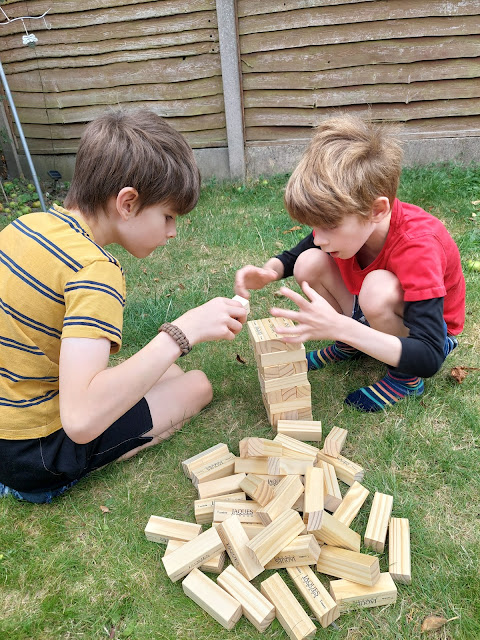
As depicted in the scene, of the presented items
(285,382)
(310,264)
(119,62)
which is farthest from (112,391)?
(119,62)

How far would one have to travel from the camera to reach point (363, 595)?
1.53 m

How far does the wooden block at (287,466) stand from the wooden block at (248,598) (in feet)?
1.31

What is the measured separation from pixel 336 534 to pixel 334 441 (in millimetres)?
466

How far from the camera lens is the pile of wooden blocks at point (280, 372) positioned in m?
2.10

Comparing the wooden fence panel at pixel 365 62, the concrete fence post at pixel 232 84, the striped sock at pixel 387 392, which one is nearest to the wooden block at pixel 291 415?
the striped sock at pixel 387 392

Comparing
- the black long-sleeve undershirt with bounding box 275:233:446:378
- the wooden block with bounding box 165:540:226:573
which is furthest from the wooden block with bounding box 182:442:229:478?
the black long-sleeve undershirt with bounding box 275:233:446:378

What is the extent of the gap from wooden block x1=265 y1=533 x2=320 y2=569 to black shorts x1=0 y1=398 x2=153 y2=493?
0.81 m

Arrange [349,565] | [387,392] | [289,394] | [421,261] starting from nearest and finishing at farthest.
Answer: [349,565] → [421,261] → [289,394] → [387,392]

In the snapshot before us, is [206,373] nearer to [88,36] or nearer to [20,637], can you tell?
[20,637]

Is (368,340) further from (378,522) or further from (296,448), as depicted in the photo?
(378,522)

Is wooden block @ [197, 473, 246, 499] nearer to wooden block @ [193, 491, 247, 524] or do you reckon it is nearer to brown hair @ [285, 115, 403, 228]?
wooden block @ [193, 491, 247, 524]

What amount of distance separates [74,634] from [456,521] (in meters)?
1.32

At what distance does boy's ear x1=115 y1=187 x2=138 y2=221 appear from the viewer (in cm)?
175

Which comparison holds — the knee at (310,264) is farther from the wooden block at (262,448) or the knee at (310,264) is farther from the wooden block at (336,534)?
the wooden block at (336,534)
